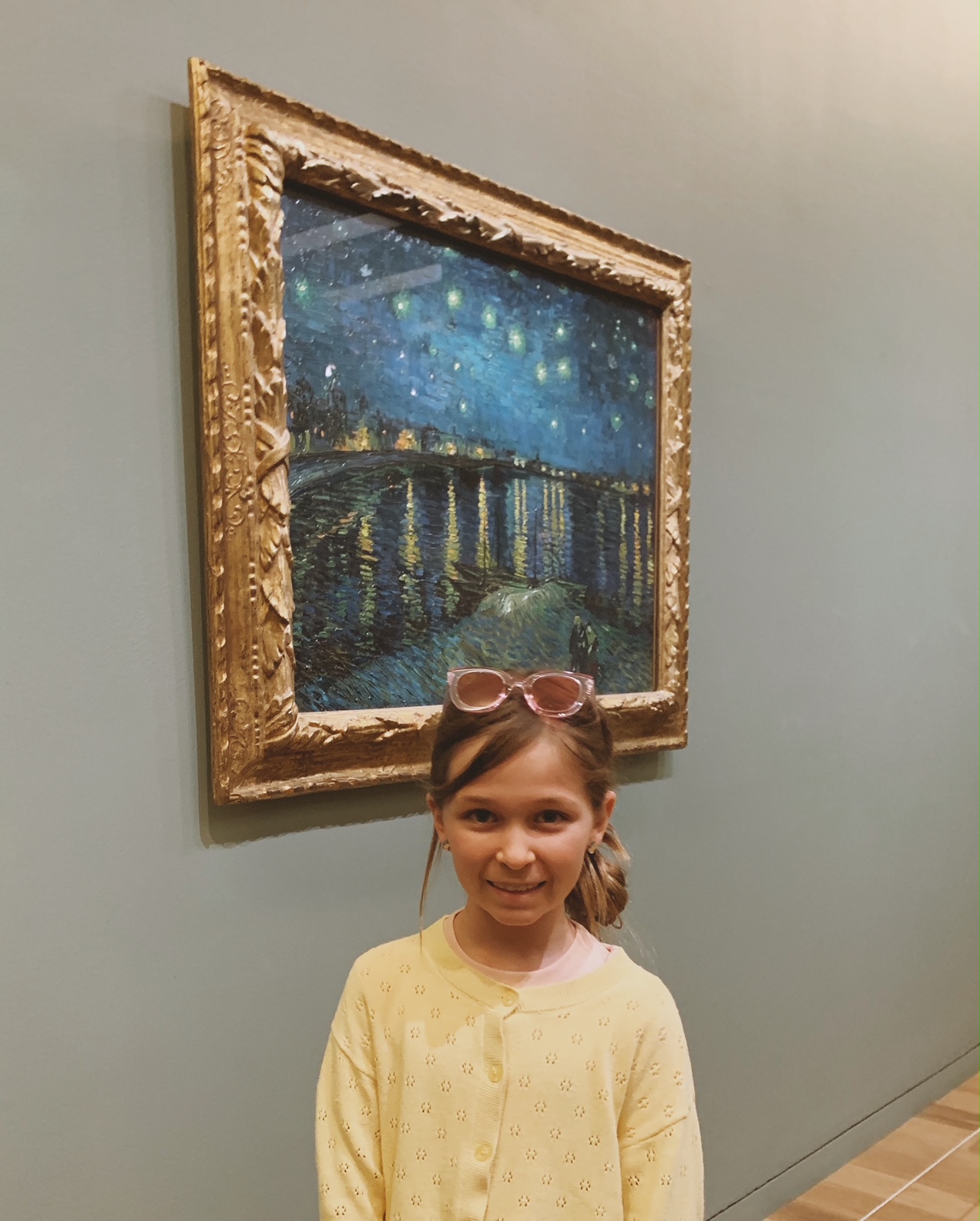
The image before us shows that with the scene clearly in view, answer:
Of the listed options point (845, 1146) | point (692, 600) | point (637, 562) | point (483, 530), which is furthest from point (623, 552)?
point (845, 1146)

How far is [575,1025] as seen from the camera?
1.23 metres

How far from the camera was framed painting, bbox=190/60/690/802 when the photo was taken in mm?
1563

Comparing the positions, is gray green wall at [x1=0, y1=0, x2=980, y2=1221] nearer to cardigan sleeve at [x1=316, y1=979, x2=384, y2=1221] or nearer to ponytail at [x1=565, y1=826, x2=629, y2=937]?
cardigan sleeve at [x1=316, y1=979, x2=384, y2=1221]

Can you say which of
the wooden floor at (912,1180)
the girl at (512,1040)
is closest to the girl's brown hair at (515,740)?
the girl at (512,1040)

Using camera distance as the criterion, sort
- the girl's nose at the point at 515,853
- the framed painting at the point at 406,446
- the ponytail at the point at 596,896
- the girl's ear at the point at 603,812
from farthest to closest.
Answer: the framed painting at the point at 406,446 → the ponytail at the point at 596,896 → the girl's ear at the point at 603,812 → the girl's nose at the point at 515,853

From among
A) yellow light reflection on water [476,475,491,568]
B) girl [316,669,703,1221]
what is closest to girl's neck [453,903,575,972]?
girl [316,669,703,1221]

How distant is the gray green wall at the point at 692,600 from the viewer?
1.43 metres

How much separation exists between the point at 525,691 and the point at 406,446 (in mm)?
668

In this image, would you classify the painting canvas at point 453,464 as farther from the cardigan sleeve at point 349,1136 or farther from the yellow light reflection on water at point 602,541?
the cardigan sleeve at point 349,1136

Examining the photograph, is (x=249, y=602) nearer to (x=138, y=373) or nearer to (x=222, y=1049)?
(x=138, y=373)

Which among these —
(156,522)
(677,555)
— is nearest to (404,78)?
(156,522)

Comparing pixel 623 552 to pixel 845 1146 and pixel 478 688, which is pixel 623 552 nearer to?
pixel 478 688

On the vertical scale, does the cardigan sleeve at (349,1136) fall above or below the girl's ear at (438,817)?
below

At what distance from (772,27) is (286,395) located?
1.76m
